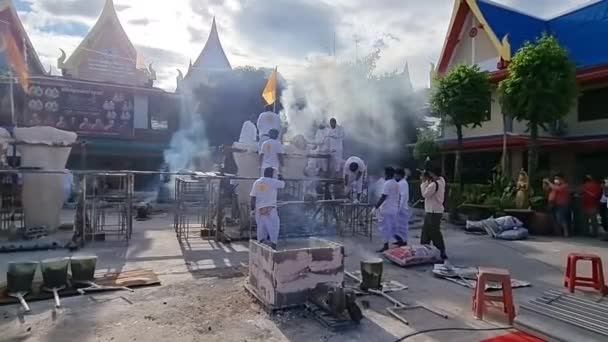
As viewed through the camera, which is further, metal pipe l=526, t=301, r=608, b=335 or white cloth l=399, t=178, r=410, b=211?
white cloth l=399, t=178, r=410, b=211

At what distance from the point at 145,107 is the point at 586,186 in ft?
55.9

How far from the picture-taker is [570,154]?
48.2 feet

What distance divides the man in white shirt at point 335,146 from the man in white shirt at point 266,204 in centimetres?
398

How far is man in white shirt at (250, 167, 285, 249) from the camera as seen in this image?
7.27m

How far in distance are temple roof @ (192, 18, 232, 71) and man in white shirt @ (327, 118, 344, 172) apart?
1397 cm

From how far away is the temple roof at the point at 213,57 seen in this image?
24219 millimetres

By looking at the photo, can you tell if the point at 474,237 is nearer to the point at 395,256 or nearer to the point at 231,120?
the point at 395,256

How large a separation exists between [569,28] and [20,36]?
22.4 metres

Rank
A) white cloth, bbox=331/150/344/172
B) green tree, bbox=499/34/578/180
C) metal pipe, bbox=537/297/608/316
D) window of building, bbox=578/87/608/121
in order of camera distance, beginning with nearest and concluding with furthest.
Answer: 1. metal pipe, bbox=537/297/608/316
2. white cloth, bbox=331/150/344/172
3. green tree, bbox=499/34/578/180
4. window of building, bbox=578/87/608/121

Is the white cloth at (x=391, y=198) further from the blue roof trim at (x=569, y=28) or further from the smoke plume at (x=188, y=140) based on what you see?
the smoke plume at (x=188, y=140)

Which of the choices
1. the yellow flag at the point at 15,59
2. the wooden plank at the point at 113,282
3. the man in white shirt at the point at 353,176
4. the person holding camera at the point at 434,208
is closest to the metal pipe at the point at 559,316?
the person holding camera at the point at 434,208

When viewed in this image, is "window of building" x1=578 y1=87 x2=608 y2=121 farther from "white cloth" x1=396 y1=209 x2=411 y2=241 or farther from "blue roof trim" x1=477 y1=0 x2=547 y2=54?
"white cloth" x1=396 y1=209 x2=411 y2=241

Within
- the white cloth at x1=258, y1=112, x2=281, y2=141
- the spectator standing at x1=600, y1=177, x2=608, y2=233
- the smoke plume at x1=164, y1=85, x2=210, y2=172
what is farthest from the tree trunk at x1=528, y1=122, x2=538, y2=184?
the smoke plume at x1=164, y1=85, x2=210, y2=172

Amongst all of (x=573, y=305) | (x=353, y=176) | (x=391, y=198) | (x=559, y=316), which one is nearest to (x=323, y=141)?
(x=353, y=176)
